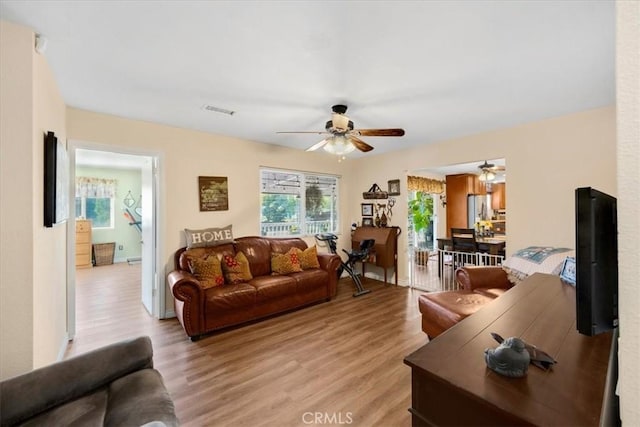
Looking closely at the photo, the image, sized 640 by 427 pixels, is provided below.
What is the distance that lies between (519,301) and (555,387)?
0.95 m

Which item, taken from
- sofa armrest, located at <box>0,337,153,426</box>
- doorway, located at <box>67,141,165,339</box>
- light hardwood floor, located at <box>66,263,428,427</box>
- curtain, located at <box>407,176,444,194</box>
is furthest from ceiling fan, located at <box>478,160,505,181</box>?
sofa armrest, located at <box>0,337,153,426</box>

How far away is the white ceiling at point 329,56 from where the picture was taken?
150cm

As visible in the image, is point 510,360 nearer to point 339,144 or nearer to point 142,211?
point 339,144

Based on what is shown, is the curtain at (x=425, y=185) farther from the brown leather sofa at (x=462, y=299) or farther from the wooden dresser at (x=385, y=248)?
the brown leather sofa at (x=462, y=299)

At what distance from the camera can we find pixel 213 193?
3.81m

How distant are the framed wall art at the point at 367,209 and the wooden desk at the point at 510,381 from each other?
3.99 meters

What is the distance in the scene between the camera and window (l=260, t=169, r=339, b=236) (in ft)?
15.0

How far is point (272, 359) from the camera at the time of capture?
7.98 feet

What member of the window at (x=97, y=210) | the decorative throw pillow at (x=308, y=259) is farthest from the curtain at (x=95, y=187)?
the decorative throw pillow at (x=308, y=259)

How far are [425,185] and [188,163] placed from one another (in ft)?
15.8

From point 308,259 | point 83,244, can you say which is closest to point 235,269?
point 308,259

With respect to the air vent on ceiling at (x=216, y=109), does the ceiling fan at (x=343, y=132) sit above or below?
below

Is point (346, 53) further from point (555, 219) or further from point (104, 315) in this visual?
point (104, 315)

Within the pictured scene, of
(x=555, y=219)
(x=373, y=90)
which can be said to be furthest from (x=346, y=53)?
(x=555, y=219)
